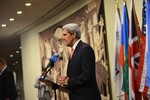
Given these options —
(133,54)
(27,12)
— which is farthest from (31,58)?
(133,54)

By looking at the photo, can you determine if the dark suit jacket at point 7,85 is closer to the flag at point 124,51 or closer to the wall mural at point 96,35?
the wall mural at point 96,35

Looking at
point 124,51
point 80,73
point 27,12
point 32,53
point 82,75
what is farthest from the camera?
point 32,53

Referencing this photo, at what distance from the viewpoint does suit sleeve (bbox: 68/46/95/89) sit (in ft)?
9.61

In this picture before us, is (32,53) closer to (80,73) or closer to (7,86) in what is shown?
(7,86)

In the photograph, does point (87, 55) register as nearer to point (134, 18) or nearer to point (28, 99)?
point (134, 18)

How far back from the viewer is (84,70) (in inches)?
116

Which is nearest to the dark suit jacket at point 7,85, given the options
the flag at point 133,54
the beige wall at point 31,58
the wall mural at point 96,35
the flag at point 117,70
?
the wall mural at point 96,35

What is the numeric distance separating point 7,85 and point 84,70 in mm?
3787

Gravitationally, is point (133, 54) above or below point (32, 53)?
below

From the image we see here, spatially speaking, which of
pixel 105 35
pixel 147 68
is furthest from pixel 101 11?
pixel 147 68

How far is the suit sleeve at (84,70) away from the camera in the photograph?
293 cm

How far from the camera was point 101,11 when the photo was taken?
5531mm

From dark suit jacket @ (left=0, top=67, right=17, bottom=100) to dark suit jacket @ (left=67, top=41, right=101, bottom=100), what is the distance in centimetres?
351

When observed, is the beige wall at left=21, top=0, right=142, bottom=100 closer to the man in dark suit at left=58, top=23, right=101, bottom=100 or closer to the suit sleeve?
the man in dark suit at left=58, top=23, right=101, bottom=100
